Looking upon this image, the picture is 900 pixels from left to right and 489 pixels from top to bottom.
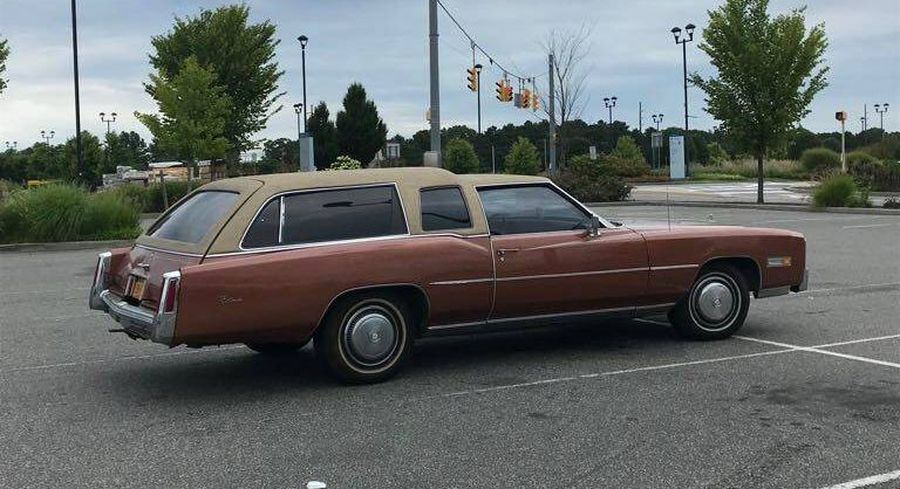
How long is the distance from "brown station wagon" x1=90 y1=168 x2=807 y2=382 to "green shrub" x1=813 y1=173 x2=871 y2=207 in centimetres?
2026

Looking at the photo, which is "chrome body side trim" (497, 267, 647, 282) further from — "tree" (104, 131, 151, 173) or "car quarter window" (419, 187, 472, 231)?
"tree" (104, 131, 151, 173)

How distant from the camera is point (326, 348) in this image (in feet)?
19.5

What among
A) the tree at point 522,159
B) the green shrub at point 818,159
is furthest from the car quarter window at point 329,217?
the green shrub at point 818,159

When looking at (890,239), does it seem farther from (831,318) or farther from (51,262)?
(51,262)

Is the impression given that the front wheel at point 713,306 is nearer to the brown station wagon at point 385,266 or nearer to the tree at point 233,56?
the brown station wagon at point 385,266

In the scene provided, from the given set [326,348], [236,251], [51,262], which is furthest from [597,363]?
[51,262]

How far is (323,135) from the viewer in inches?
2036

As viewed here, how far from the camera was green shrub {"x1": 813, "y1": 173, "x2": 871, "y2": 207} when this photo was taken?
2552cm

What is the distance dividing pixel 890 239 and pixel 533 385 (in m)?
13.1

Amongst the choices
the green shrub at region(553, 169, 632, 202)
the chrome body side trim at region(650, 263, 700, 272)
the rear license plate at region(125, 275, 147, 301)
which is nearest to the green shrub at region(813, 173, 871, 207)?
the green shrub at region(553, 169, 632, 202)

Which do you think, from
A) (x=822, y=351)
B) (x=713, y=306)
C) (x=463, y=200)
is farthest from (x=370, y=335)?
(x=822, y=351)

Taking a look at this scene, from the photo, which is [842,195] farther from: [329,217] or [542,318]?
[329,217]

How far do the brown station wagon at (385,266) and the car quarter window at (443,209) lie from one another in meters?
0.01

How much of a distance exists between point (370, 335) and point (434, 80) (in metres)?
15.2
